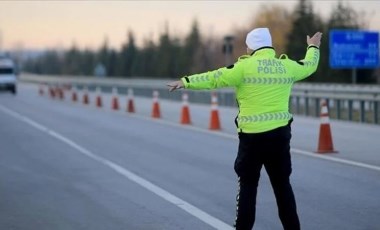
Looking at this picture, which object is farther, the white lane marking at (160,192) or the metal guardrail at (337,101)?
the metal guardrail at (337,101)

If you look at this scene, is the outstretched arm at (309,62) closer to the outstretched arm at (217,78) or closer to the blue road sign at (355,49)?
the outstretched arm at (217,78)

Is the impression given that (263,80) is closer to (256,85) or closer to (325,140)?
(256,85)

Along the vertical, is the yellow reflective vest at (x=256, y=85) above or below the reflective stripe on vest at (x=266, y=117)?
above

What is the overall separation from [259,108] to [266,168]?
0.52 meters

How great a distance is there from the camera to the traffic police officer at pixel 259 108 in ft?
24.7

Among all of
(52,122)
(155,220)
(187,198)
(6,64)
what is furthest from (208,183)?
(6,64)

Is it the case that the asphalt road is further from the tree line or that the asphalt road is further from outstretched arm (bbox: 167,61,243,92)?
the tree line

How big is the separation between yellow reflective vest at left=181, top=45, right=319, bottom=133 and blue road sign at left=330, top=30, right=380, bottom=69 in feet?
101

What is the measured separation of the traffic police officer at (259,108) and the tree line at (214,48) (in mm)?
53934

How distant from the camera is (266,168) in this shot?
7.71 meters

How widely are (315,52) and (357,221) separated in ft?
6.38

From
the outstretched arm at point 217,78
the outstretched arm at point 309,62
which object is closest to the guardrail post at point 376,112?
the outstretched arm at point 309,62

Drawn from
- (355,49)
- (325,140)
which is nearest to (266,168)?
(325,140)

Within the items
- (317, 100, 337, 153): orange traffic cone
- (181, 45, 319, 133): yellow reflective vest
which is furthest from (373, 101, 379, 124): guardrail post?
(181, 45, 319, 133): yellow reflective vest
